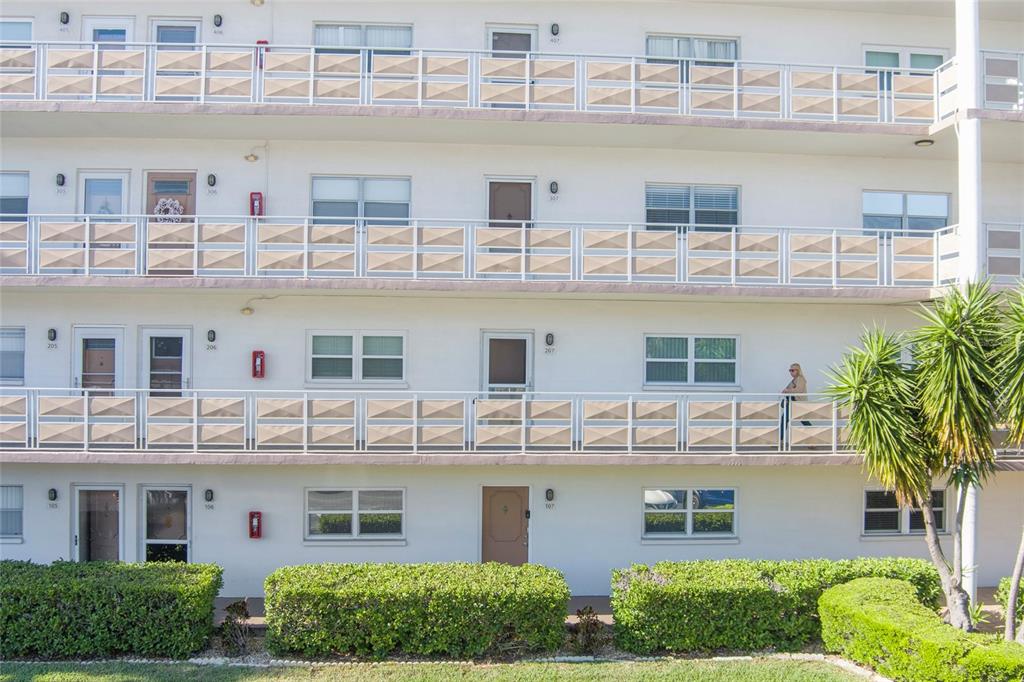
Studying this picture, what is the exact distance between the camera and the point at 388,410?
1355 centimetres

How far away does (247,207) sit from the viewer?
14.9 meters

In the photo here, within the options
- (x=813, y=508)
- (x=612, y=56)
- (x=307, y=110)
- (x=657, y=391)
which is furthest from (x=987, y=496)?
(x=307, y=110)

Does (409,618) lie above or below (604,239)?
below

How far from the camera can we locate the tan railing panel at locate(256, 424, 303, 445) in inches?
527

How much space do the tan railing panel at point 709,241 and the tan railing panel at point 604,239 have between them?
1.21 metres

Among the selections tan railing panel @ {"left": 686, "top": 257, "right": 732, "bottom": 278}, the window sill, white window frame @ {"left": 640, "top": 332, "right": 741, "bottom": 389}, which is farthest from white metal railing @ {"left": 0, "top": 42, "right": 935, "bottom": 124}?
the window sill

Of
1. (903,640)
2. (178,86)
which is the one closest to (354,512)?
(178,86)

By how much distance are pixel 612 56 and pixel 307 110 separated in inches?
222

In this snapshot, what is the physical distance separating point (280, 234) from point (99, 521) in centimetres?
679

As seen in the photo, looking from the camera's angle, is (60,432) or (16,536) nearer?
(60,432)

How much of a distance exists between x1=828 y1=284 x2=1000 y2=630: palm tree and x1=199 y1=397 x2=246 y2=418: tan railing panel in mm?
10185

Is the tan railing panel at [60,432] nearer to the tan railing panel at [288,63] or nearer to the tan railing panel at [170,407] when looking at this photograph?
the tan railing panel at [170,407]

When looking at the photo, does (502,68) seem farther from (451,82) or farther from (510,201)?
(510,201)

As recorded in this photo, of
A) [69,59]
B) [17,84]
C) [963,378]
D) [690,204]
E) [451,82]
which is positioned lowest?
[963,378]
